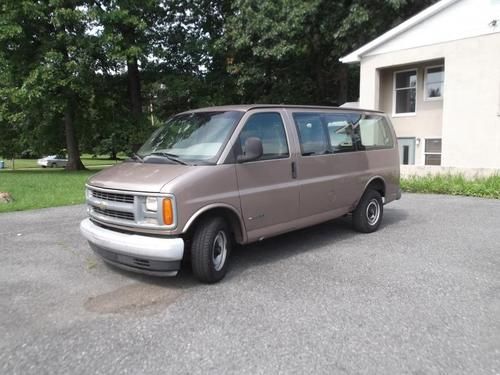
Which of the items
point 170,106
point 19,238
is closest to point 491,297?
point 19,238

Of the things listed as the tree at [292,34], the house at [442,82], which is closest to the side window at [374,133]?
the house at [442,82]

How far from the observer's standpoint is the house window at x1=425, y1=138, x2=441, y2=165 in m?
16.7

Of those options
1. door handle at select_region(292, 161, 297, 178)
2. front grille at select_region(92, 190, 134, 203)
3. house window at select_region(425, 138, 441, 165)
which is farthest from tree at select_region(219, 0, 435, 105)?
front grille at select_region(92, 190, 134, 203)

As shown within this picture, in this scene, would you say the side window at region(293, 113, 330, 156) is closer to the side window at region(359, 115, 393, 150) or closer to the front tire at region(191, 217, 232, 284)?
the side window at region(359, 115, 393, 150)

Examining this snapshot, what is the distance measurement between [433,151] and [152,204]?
14.8m

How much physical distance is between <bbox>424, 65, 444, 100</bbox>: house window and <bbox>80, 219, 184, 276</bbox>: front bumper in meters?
15.0

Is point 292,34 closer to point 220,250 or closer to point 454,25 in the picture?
point 454,25

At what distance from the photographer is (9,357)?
3381 mm

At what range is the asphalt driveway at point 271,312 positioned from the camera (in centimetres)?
331

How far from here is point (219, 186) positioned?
4.91 m

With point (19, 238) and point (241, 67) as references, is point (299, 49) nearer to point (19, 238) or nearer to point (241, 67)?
point (241, 67)

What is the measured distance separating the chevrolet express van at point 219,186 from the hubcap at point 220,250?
0.04 feet

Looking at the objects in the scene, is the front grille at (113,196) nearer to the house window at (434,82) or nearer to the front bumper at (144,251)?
the front bumper at (144,251)

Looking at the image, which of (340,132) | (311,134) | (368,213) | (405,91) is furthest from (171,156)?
(405,91)
